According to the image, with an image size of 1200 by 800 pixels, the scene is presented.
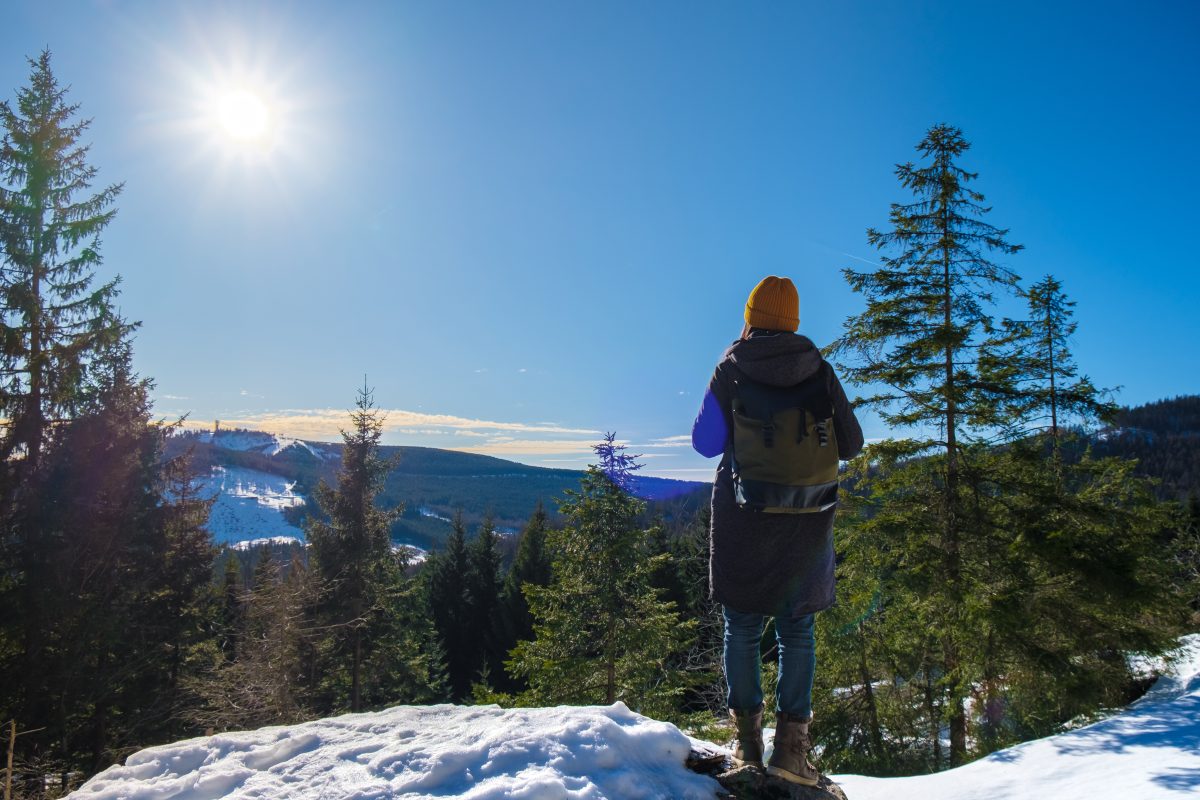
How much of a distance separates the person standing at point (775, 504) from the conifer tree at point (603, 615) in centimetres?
806

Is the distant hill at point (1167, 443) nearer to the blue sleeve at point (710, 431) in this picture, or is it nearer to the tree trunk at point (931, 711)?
the tree trunk at point (931, 711)

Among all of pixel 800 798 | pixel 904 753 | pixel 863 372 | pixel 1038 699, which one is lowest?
pixel 904 753

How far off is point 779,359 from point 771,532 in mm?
921

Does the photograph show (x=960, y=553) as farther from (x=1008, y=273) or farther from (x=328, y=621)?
(x=328, y=621)

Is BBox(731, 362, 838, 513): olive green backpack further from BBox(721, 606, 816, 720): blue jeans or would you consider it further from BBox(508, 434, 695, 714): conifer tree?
BBox(508, 434, 695, 714): conifer tree

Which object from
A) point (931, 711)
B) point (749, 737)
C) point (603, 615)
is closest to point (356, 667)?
point (603, 615)

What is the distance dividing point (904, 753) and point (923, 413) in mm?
6890

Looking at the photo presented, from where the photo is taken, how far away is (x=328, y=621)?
17.3 m

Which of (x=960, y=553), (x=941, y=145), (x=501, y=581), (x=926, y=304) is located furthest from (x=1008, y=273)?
(x=501, y=581)

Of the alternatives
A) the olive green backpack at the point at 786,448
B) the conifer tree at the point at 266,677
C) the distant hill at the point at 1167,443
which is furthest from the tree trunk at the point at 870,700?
the distant hill at the point at 1167,443

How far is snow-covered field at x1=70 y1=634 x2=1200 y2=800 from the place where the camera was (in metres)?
2.74

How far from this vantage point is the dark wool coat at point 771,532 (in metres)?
2.99

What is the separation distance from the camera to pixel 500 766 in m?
2.80

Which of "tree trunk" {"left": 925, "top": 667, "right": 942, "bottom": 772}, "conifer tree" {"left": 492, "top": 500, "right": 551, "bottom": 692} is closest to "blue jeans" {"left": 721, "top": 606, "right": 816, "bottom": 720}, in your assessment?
"tree trunk" {"left": 925, "top": 667, "right": 942, "bottom": 772}
